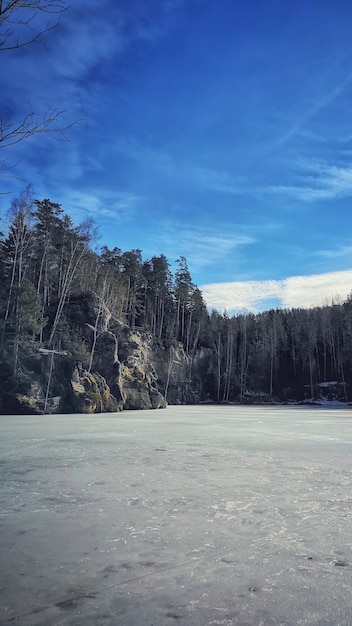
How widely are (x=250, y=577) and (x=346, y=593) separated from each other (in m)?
0.54

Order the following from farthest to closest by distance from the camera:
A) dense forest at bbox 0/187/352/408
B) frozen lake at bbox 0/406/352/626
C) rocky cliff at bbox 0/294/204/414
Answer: dense forest at bbox 0/187/352/408 < rocky cliff at bbox 0/294/204/414 < frozen lake at bbox 0/406/352/626

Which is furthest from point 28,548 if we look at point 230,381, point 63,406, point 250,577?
point 230,381

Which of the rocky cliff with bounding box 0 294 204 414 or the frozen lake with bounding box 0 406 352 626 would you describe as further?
the rocky cliff with bounding box 0 294 204 414

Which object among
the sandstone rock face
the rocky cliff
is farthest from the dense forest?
the sandstone rock face

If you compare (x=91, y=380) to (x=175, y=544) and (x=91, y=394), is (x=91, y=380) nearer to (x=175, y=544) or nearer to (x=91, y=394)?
(x=91, y=394)

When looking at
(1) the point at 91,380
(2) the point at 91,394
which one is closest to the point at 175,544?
(2) the point at 91,394

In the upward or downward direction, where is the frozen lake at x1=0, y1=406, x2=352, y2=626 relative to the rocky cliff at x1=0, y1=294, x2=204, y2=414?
downward

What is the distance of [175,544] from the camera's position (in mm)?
2932

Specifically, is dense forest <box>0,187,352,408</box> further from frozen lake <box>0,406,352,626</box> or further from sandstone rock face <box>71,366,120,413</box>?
frozen lake <box>0,406,352,626</box>

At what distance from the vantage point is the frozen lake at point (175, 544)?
204cm

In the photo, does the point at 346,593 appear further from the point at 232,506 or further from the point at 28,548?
the point at 28,548

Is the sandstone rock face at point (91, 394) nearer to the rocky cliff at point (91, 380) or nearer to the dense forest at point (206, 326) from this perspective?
the rocky cliff at point (91, 380)

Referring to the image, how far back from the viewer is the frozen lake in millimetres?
2043

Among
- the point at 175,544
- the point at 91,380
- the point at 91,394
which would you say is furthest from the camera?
the point at 91,380
